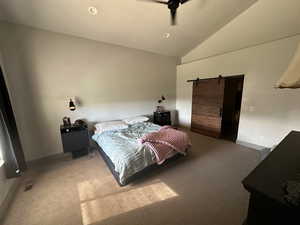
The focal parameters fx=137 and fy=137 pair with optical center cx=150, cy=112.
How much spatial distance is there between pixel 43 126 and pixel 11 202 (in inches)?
60.4

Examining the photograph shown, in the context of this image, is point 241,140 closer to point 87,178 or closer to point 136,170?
point 136,170

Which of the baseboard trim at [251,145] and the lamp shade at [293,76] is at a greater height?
the lamp shade at [293,76]

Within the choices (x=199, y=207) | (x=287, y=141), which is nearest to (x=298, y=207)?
(x=287, y=141)

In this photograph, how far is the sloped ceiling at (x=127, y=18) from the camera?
8.07 feet

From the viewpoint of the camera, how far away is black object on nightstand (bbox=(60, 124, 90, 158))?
3031mm

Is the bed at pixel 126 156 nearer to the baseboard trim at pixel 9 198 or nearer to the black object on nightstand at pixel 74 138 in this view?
the black object on nightstand at pixel 74 138

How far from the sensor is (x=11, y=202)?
6.66ft

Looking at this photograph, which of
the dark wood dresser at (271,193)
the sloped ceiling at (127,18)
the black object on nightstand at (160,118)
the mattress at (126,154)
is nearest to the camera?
the dark wood dresser at (271,193)

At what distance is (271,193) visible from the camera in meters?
0.83

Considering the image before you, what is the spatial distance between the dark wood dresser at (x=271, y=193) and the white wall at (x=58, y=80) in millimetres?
3636

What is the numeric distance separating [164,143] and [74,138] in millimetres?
2051

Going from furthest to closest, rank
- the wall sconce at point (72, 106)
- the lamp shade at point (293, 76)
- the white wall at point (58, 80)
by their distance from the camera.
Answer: the wall sconce at point (72, 106), the white wall at point (58, 80), the lamp shade at point (293, 76)

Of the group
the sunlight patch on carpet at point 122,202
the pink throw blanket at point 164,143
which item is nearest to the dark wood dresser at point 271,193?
the sunlight patch on carpet at point 122,202

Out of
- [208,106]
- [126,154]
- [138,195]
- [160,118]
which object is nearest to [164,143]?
[126,154]
